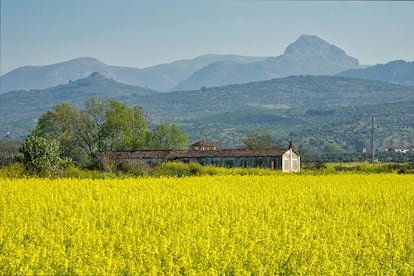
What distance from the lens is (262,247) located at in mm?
14328

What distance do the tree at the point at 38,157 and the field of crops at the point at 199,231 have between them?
10607 mm

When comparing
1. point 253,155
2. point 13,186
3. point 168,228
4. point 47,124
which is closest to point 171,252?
point 168,228

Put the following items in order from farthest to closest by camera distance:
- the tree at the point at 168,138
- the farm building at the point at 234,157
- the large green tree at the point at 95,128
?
the tree at the point at 168,138
the large green tree at the point at 95,128
the farm building at the point at 234,157

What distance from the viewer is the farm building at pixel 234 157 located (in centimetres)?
7256

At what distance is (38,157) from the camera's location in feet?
136

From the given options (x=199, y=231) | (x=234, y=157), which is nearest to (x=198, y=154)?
(x=234, y=157)

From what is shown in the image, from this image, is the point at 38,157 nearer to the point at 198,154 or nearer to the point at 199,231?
the point at 199,231

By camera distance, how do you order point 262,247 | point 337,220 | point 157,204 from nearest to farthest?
point 262,247, point 337,220, point 157,204

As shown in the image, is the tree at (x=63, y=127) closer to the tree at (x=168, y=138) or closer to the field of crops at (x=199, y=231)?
the tree at (x=168, y=138)

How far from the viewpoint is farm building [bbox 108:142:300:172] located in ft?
238

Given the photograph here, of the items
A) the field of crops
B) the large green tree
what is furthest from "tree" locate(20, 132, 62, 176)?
the large green tree

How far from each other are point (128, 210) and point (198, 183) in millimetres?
13261

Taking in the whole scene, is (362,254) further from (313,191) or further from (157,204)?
(313,191)

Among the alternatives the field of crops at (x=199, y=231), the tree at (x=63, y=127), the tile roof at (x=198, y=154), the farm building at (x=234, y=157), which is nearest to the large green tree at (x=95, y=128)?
the tree at (x=63, y=127)
